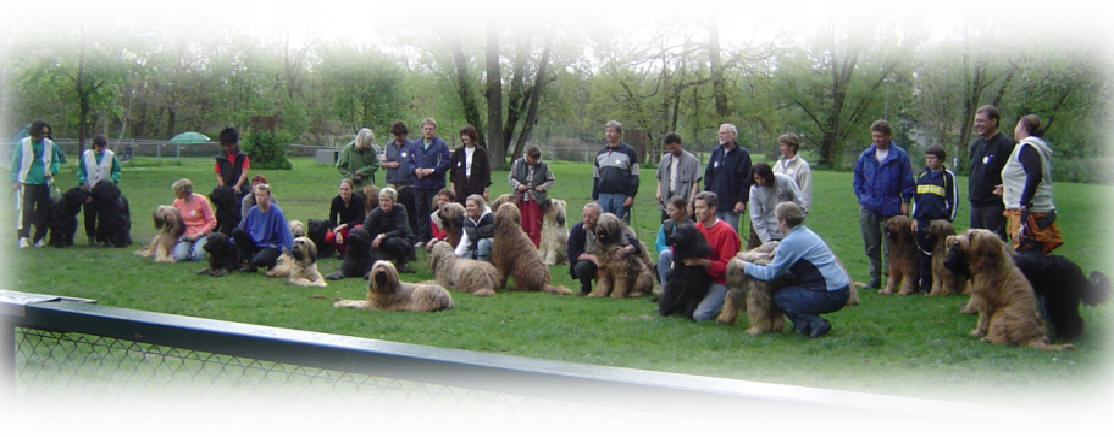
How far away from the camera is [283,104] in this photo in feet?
145

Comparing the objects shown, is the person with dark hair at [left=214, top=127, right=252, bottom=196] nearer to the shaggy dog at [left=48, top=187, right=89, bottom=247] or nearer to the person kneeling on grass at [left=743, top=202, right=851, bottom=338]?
the shaggy dog at [left=48, top=187, right=89, bottom=247]

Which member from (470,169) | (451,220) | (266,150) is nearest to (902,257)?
(451,220)

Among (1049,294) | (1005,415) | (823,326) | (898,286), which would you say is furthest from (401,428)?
(898,286)

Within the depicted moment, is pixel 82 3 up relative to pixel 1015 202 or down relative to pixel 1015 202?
up

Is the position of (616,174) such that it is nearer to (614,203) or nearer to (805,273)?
(614,203)

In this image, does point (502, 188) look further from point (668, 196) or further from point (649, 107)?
point (649, 107)

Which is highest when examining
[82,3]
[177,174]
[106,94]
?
[82,3]

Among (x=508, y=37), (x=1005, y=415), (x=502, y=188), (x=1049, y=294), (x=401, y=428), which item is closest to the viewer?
(x=1005, y=415)

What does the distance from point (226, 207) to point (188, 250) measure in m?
0.74

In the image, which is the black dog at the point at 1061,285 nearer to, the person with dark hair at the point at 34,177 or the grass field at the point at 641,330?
the grass field at the point at 641,330

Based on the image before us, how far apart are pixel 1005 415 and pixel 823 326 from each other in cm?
520

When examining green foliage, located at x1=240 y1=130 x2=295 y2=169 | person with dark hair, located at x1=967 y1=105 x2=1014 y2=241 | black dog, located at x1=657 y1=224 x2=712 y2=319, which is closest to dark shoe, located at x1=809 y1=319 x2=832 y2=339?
black dog, located at x1=657 y1=224 x2=712 y2=319

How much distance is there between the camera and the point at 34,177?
11.7 meters

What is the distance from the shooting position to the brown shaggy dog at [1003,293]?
6113mm
